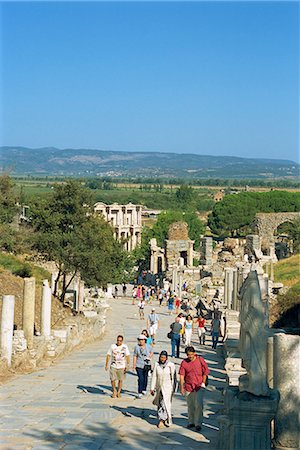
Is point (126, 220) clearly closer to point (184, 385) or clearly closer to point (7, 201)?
point (7, 201)

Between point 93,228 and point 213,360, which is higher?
point 93,228

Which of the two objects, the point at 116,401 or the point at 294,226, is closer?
the point at 116,401

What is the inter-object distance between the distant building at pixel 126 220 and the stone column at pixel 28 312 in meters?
68.2

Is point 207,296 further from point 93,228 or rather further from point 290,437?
point 290,437

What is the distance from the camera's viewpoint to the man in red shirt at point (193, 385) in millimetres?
10859

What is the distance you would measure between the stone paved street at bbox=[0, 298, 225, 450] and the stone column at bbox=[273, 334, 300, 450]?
1.11 metres

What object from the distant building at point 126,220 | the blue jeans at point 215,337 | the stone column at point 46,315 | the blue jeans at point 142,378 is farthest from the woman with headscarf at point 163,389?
the distant building at point 126,220

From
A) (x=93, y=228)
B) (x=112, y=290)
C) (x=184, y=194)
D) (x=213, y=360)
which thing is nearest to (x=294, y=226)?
(x=112, y=290)

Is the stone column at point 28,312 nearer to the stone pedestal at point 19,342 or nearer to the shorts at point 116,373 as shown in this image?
the stone pedestal at point 19,342

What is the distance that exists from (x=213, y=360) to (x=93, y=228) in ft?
47.6

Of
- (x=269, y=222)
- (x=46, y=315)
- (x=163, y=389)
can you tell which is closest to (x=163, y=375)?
(x=163, y=389)

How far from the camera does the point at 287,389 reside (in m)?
9.09

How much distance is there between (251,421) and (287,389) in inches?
21.9

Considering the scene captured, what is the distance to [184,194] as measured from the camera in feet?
541
